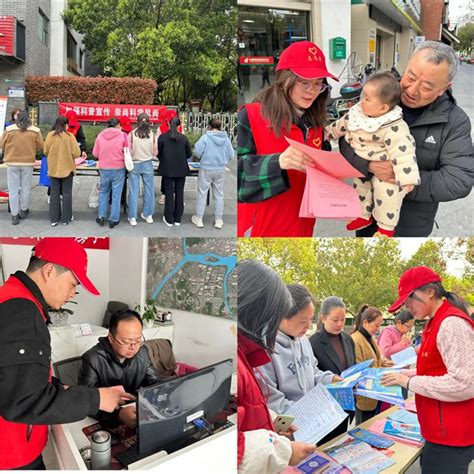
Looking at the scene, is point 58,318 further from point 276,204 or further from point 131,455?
point 276,204

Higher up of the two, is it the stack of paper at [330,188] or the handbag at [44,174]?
the handbag at [44,174]

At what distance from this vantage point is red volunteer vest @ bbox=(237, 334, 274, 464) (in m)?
1.03

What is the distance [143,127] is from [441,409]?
1.76m

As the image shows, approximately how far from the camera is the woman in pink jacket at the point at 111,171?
7.66 ft

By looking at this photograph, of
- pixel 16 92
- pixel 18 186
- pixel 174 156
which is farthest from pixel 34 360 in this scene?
pixel 174 156

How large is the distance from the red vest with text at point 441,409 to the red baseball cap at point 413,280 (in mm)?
77

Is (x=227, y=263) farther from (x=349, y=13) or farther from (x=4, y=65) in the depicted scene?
(x=349, y=13)

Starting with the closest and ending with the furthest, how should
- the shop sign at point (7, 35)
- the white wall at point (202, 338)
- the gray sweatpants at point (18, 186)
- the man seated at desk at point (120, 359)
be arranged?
the shop sign at point (7, 35) → the man seated at desk at point (120, 359) → the gray sweatpants at point (18, 186) → the white wall at point (202, 338)

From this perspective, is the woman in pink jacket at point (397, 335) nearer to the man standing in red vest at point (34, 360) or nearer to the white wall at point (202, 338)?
the man standing in red vest at point (34, 360)

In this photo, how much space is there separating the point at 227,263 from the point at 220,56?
115 centimetres

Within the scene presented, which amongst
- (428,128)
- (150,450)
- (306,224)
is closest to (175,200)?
(150,450)

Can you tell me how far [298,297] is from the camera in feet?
3.96

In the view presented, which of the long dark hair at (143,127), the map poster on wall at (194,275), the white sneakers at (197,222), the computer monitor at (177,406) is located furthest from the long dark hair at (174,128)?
the computer monitor at (177,406)

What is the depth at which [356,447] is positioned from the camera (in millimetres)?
1358
